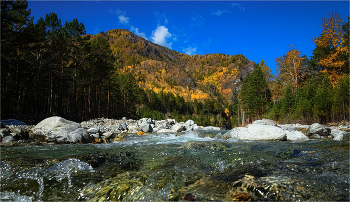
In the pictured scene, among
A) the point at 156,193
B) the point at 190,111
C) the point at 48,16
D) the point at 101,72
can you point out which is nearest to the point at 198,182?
the point at 156,193

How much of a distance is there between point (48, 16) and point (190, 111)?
98931 millimetres

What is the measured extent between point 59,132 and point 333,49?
3221 centimetres

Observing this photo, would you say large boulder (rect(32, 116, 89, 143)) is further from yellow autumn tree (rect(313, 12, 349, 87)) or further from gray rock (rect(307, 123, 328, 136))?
yellow autumn tree (rect(313, 12, 349, 87))

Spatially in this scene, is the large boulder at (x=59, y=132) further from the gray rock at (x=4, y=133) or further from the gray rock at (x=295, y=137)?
the gray rock at (x=295, y=137)

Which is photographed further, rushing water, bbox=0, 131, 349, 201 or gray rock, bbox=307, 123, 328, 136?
gray rock, bbox=307, 123, 328, 136

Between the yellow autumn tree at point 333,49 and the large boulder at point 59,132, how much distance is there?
2837cm

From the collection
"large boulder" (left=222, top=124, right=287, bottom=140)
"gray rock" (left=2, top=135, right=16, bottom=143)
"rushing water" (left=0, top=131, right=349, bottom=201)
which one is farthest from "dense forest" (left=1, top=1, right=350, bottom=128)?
"rushing water" (left=0, top=131, right=349, bottom=201)

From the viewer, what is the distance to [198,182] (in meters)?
3.00

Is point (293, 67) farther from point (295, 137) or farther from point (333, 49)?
point (295, 137)

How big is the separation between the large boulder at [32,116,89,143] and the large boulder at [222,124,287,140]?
7010mm

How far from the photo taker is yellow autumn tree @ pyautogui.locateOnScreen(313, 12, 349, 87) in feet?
73.2

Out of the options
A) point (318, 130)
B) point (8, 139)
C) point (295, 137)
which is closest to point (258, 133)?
point (295, 137)

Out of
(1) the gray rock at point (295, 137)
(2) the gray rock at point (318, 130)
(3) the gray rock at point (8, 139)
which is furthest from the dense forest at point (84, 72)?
(1) the gray rock at point (295, 137)

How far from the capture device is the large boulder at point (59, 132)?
7629 millimetres
